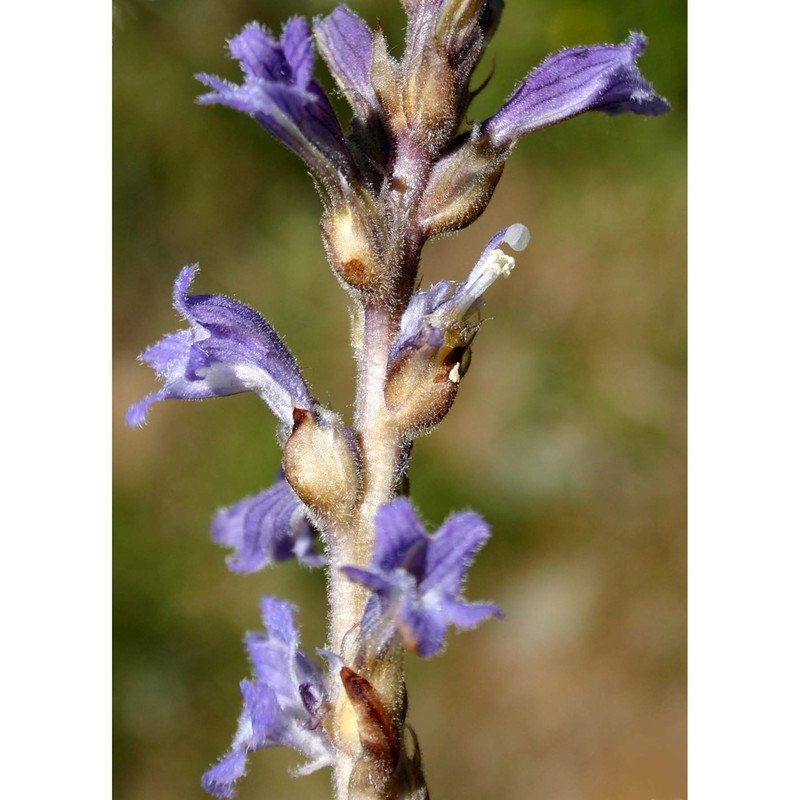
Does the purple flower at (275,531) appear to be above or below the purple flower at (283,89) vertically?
below

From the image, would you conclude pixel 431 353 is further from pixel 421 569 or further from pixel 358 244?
pixel 421 569

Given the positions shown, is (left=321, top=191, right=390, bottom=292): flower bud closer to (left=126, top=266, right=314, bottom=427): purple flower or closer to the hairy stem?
the hairy stem

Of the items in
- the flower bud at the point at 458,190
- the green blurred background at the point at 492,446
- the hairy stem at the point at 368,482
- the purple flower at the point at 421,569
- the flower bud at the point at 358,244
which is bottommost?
the purple flower at the point at 421,569

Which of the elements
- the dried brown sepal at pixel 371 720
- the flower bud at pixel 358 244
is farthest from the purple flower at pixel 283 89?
the dried brown sepal at pixel 371 720

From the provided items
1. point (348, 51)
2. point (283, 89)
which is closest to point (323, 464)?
point (283, 89)

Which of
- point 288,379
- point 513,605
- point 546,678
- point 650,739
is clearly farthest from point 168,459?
point 288,379

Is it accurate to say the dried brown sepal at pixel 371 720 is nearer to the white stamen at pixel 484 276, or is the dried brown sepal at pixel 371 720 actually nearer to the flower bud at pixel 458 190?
the white stamen at pixel 484 276
